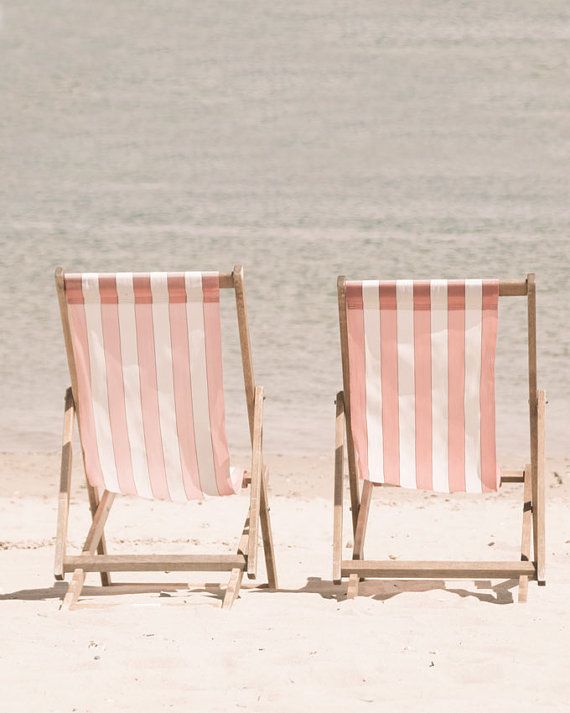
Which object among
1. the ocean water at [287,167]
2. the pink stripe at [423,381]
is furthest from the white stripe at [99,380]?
the ocean water at [287,167]

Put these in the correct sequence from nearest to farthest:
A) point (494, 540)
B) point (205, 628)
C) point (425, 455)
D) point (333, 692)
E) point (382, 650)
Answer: point (333, 692) < point (382, 650) < point (205, 628) < point (425, 455) < point (494, 540)

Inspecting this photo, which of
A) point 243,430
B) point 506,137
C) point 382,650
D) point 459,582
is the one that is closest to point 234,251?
point 243,430

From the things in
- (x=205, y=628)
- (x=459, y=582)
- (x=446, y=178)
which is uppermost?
(x=205, y=628)

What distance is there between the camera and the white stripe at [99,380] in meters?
3.89

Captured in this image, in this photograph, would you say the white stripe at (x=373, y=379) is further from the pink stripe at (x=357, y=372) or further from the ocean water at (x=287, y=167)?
the ocean water at (x=287, y=167)

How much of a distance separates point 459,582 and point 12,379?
17.5ft

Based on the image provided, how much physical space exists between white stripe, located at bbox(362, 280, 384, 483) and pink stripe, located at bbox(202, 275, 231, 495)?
43 centimetres

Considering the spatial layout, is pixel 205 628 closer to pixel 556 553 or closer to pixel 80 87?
pixel 556 553

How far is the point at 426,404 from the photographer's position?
4.04 meters

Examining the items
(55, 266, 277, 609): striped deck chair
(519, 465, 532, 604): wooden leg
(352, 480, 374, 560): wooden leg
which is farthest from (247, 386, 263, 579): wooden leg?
(519, 465, 532, 604): wooden leg

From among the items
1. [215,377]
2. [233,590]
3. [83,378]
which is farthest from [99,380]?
[233,590]

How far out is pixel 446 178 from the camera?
18547 mm

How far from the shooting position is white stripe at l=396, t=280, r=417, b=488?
12.8 feet

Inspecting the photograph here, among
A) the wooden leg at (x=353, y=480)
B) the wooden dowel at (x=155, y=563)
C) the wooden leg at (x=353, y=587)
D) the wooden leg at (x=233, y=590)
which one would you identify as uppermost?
the wooden leg at (x=353, y=480)
